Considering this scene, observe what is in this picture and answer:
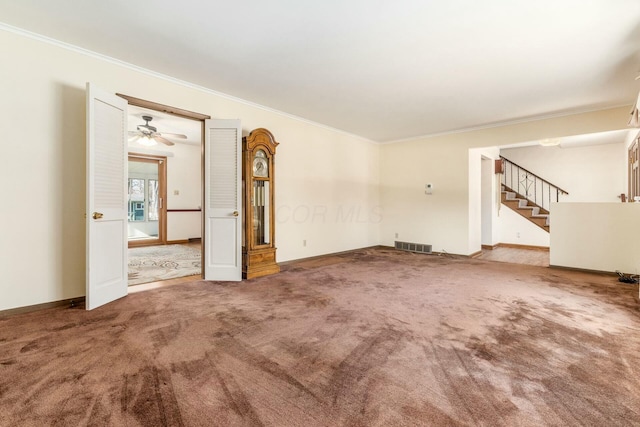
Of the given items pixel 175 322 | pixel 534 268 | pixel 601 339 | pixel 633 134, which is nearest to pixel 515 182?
pixel 633 134

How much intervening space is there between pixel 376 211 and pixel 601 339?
5.17 m

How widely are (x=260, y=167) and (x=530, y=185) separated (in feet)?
25.9

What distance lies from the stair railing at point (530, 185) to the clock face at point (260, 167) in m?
7.38

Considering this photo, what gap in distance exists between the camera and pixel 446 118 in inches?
209

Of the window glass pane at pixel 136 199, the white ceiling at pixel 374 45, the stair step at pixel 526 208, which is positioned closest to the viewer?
the white ceiling at pixel 374 45

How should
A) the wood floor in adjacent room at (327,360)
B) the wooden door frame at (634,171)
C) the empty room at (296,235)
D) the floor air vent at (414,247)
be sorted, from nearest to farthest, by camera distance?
the wood floor in adjacent room at (327,360) < the empty room at (296,235) < the wooden door frame at (634,171) < the floor air vent at (414,247)

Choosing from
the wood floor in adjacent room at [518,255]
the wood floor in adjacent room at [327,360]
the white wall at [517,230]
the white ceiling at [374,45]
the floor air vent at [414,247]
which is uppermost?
the white ceiling at [374,45]

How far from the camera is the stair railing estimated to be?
7.86 meters

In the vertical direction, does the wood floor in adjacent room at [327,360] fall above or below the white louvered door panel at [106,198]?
below

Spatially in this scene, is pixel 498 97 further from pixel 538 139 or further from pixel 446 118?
pixel 538 139

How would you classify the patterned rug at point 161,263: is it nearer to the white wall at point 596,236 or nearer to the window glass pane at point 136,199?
the window glass pane at point 136,199

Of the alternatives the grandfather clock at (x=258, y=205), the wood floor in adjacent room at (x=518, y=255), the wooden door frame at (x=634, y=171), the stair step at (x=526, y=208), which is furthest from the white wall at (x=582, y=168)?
the grandfather clock at (x=258, y=205)

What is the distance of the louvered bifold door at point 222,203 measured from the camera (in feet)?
13.6

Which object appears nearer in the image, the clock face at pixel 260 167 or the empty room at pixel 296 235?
the empty room at pixel 296 235
